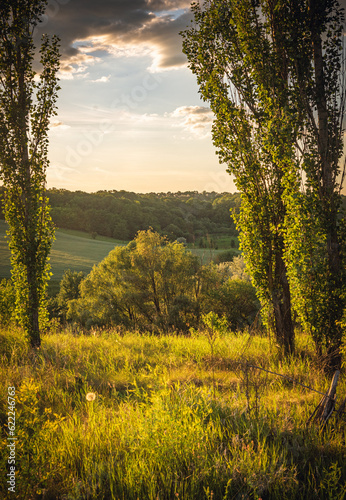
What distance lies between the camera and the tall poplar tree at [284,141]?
5652 millimetres

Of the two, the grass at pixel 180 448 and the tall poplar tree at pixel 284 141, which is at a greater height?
the tall poplar tree at pixel 284 141

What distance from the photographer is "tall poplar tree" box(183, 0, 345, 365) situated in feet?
18.5

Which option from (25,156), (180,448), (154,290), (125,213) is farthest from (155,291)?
(125,213)

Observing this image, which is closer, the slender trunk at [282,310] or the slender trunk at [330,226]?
the slender trunk at [330,226]

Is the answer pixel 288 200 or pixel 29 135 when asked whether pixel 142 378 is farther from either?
pixel 29 135

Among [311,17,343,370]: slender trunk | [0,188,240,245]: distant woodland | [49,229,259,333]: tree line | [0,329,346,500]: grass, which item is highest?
[0,188,240,245]: distant woodland

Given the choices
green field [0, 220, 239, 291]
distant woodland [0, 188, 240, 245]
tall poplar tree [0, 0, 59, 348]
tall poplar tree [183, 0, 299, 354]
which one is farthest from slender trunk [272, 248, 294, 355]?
distant woodland [0, 188, 240, 245]

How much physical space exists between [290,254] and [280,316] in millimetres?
1476

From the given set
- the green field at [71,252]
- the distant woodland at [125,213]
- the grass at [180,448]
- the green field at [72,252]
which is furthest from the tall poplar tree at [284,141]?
the distant woodland at [125,213]

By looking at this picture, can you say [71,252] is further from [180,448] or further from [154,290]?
[180,448]

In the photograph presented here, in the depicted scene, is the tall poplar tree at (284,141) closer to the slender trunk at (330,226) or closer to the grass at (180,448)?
the slender trunk at (330,226)

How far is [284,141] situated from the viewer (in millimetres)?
6086

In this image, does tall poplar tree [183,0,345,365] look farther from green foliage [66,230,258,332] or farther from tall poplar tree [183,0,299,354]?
green foliage [66,230,258,332]

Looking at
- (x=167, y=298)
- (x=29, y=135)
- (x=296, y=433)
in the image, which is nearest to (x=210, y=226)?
(x=167, y=298)
